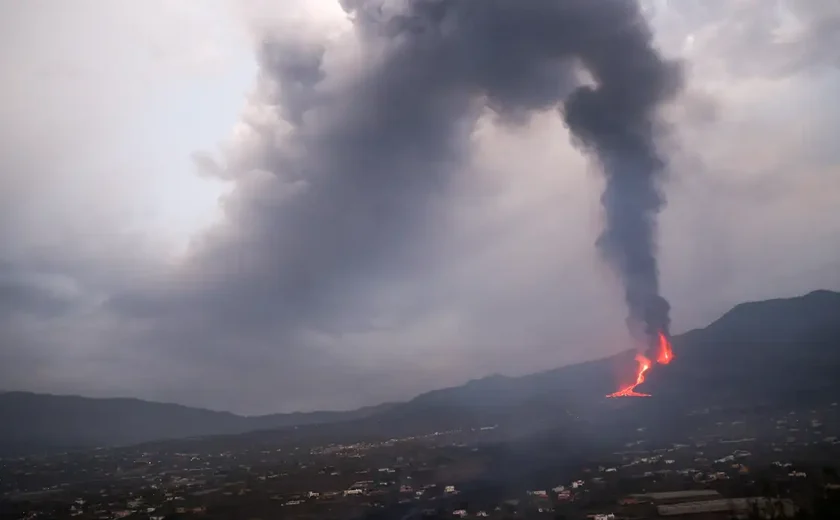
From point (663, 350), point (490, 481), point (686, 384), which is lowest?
point (490, 481)

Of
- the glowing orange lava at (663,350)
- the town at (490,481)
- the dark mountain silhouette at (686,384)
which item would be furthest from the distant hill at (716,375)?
the glowing orange lava at (663,350)

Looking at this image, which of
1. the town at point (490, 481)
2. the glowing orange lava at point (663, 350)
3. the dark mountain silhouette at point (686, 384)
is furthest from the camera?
the dark mountain silhouette at point (686, 384)

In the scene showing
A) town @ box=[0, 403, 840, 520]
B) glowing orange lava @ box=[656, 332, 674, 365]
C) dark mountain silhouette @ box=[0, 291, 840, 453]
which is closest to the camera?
town @ box=[0, 403, 840, 520]

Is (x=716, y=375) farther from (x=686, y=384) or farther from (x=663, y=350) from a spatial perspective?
(x=663, y=350)

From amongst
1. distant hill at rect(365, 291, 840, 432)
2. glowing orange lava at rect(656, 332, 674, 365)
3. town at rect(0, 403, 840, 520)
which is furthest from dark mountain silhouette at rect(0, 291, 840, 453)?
glowing orange lava at rect(656, 332, 674, 365)

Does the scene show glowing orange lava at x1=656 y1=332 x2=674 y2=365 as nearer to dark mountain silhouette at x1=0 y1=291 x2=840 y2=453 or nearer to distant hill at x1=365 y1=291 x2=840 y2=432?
dark mountain silhouette at x1=0 y1=291 x2=840 y2=453

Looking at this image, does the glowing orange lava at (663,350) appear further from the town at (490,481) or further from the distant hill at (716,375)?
the distant hill at (716,375)

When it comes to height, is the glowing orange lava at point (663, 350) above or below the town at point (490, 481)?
above

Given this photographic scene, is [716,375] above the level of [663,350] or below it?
below

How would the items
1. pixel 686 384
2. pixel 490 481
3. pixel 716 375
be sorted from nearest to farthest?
pixel 490 481, pixel 686 384, pixel 716 375

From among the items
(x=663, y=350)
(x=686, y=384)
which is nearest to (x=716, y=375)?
(x=686, y=384)

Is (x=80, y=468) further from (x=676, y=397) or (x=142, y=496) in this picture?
(x=676, y=397)
